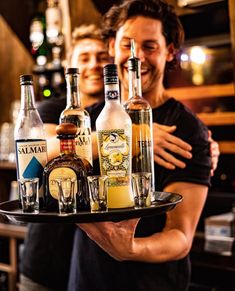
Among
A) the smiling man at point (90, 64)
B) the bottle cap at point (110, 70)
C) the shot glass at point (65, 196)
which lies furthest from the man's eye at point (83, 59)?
the shot glass at point (65, 196)

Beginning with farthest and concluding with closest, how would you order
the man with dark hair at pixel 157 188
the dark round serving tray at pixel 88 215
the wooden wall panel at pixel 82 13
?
the wooden wall panel at pixel 82 13
the man with dark hair at pixel 157 188
the dark round serving tray at pixel 88 215

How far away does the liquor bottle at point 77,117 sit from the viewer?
125cm

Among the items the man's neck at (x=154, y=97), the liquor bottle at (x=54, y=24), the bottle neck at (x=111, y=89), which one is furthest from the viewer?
the liquor bottle at (x=54, y=24)

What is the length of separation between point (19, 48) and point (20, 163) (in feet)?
8.90

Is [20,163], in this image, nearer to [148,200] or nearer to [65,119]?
[65,119]

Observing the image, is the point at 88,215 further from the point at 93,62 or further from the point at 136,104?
the point at 93,62

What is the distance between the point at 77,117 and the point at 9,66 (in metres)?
2.71

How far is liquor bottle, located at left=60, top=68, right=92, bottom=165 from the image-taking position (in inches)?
49.0

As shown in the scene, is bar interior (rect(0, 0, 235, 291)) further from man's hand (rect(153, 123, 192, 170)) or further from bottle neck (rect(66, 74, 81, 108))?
bottle neck (rect(66, 74, 81, 108))

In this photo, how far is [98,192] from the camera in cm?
113

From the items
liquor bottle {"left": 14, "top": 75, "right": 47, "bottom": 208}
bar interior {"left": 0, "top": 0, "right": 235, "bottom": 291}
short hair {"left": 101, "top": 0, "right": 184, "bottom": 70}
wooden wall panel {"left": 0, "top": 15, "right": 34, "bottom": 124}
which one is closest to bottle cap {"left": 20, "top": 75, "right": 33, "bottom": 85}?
liquor bottle {"left": 14, "top": 75, "right": 47, "bottom": 208}

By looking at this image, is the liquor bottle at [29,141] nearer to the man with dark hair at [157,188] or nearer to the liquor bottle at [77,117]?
the liquor bottle at [77,117]

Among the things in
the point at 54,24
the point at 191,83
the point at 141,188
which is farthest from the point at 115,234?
the point at 54,24

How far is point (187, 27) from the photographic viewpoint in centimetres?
315
